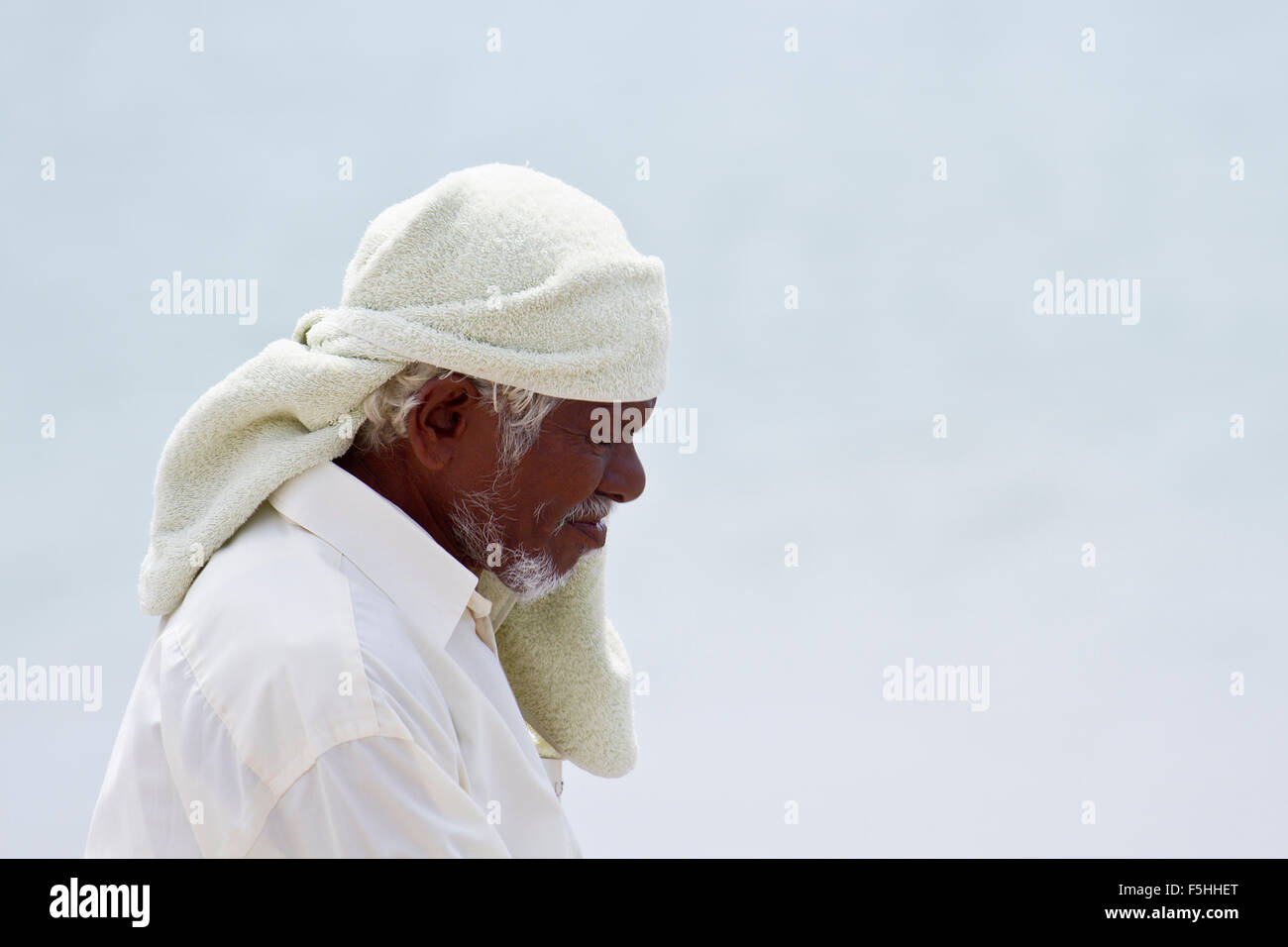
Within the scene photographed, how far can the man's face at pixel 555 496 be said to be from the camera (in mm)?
2066

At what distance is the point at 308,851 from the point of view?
1.60 meters

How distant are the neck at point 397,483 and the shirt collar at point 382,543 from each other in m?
0.08

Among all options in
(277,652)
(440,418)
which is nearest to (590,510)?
(440,418)

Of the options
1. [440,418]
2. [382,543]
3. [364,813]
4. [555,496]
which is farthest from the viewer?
[555,496]

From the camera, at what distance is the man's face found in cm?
207

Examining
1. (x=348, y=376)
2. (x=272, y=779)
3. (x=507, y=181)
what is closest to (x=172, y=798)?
(x=272, y=779)

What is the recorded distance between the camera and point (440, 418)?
201 centimetres

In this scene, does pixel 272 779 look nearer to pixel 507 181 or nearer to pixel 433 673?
pixel 433 673

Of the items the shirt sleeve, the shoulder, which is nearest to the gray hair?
the shoulder

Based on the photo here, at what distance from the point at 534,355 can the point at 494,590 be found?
20.4 inches

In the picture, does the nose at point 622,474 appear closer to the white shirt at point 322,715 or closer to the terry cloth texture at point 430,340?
the terry cloth texture at point 430,340

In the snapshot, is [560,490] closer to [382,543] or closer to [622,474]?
[622,474]

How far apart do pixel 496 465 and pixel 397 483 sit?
16 centimetres

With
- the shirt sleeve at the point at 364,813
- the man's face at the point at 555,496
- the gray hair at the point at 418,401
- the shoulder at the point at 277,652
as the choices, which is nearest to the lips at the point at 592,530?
the man's face at the point at 555,496
